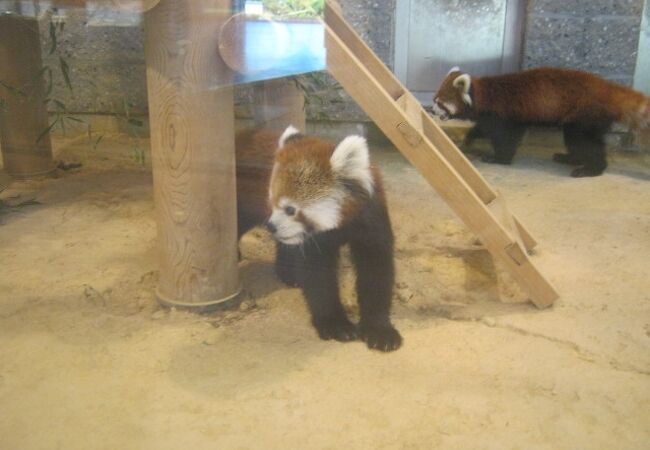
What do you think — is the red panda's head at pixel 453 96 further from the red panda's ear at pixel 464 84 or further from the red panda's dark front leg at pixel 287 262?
the red panda's dark front leg at pixel 287 262

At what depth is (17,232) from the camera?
123 inches

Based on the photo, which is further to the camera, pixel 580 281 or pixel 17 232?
pixel 17 232

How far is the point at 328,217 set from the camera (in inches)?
91.3

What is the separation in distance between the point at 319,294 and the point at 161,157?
0.84m

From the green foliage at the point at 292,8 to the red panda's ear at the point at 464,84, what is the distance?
254 cm

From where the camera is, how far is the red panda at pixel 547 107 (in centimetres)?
445

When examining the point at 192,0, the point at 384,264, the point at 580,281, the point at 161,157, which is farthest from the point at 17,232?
the point at 580,281

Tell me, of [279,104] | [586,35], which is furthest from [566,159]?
[279,104]

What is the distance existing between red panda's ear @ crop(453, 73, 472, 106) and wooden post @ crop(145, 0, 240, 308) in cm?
275

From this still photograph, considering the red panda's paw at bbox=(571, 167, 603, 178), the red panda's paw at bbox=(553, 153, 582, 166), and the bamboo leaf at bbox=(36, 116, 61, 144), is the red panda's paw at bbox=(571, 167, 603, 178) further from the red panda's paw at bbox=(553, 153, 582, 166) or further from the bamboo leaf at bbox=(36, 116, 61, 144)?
the bamboo leaf at bbox=(36, 116, 61, 144)

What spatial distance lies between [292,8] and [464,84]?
9.44ft

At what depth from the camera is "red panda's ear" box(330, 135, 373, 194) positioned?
2230 mm

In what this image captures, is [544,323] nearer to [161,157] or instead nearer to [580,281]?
[580,281]

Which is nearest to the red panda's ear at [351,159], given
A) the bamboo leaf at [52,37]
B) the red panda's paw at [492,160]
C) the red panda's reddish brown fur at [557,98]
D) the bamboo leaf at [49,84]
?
the bamboo leaf at [52,37]
